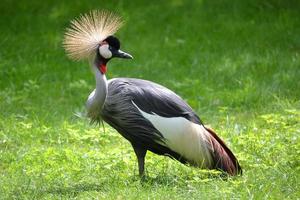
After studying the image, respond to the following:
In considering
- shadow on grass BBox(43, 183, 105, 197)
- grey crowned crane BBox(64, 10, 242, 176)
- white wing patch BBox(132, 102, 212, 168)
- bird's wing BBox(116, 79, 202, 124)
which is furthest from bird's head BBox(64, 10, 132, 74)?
shadow on grass BBox(43, 183, 105, 197)

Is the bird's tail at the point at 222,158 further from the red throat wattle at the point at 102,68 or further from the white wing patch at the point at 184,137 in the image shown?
the red throat wattle at the point at 102,68

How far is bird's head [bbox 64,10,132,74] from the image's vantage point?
4.71 meters

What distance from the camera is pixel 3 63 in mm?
7680

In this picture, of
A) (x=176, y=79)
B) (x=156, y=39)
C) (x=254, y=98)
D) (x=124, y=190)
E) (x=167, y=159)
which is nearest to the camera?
(x=124, y=190)

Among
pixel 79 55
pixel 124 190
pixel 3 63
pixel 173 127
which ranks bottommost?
pixel 3 63

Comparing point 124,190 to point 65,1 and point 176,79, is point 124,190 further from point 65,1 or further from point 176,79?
point 65,1

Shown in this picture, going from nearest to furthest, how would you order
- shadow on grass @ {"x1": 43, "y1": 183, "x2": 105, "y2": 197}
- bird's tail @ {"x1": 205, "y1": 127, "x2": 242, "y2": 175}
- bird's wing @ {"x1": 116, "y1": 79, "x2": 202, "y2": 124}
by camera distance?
shadow on grass @ {"x1": 43, "y1": 183, "x2": 105, "y2": 197} → bird's wing @ {"x1": 116, "y1": 79, "x2": 202, "y2": 124} → bird's tail @ {"x1": 205, "y1": 127, "x2": 242, "y2": 175}

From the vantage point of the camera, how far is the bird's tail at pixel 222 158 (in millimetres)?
4746

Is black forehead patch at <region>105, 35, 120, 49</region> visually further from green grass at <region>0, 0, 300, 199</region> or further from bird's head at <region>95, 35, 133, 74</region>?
green grass at <region>0, 0, 300, 199</region>

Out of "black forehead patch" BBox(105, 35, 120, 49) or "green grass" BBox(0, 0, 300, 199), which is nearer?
"green grass" BBox(0, 0, 300, 199)

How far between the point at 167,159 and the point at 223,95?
1.86 metres

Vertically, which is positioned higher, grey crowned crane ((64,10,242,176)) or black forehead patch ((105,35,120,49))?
black forehead patch ((105,35,120,49))

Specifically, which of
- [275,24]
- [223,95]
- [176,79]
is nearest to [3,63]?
[176,79]

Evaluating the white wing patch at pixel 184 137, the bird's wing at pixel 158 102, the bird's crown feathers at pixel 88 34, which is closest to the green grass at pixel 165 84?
the white wing patch at pixel 184 137
